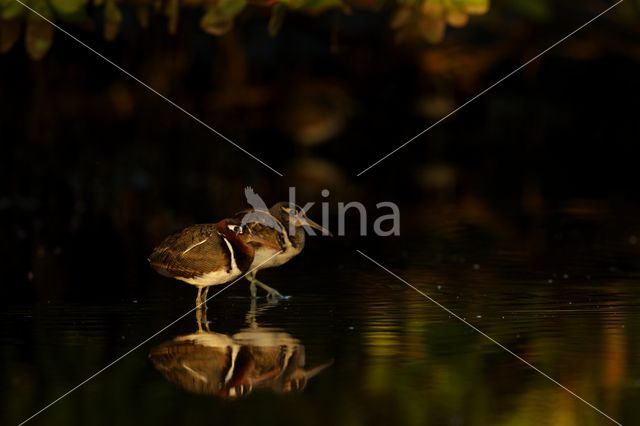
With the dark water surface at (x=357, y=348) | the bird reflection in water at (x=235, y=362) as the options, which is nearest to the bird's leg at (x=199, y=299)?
the dark water surface at (x=357, y=348)

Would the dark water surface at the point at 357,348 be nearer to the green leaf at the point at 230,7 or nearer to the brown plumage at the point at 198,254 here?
the brown plumage at the point at 198,254

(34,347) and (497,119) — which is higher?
(497,119)

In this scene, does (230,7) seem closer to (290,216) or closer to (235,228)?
(290,216)

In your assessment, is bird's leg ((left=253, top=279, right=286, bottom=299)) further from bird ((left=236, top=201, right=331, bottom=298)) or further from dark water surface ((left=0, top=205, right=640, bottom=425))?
dark water surface ((left=0, top=205, right=640, bottom=425))

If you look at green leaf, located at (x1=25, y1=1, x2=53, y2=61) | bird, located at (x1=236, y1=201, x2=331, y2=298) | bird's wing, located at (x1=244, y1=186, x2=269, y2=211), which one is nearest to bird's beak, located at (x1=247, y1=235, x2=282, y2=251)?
bird, located at (x1=236, y1=201, x2=331, y2=298)

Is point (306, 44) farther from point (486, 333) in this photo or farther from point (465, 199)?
point (486, 333)

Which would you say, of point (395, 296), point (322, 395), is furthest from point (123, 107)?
point (322, 395)

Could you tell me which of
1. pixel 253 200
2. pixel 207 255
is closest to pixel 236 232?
pixel 207 255
